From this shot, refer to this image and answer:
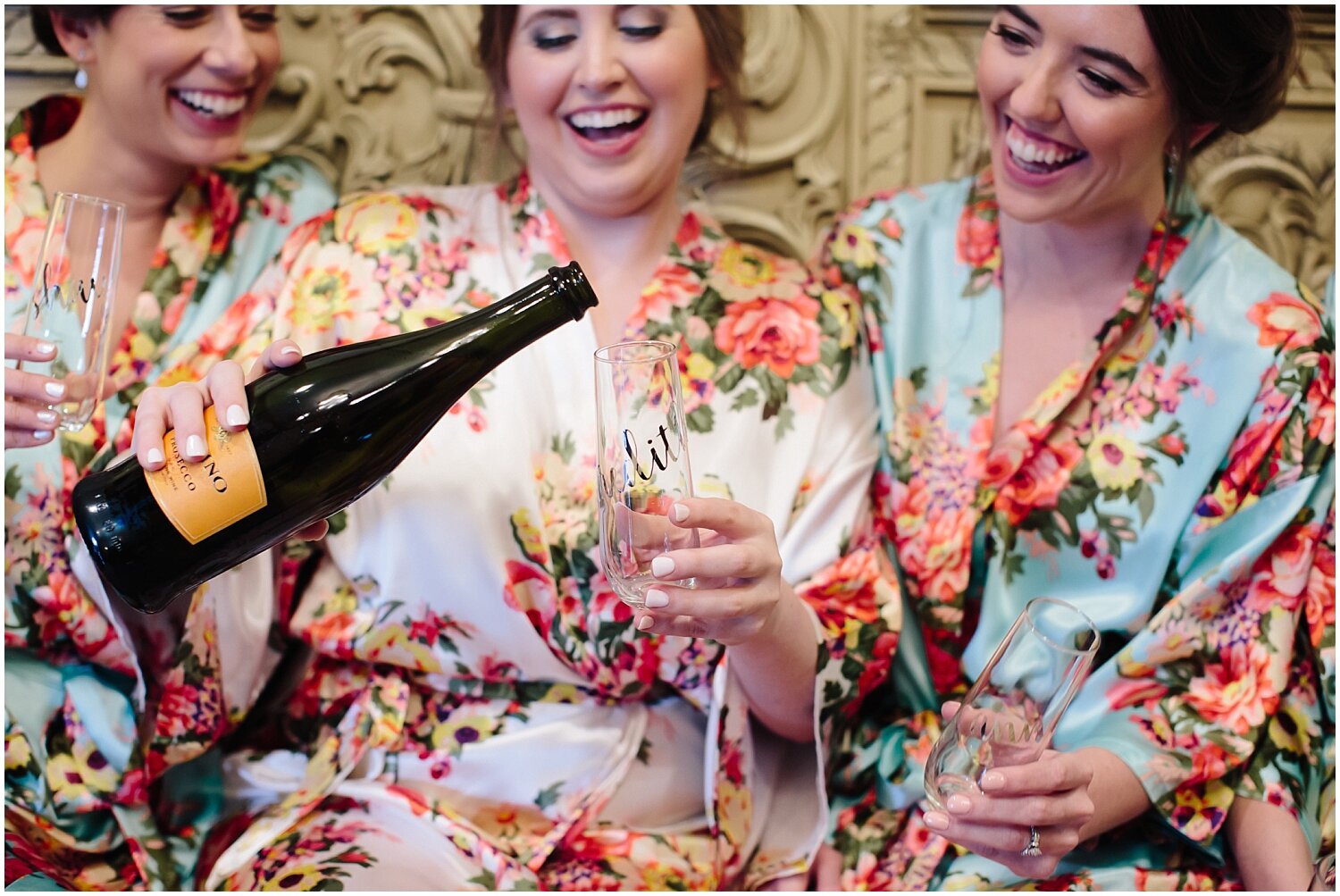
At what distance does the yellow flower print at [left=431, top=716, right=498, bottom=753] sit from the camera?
53.9 inches

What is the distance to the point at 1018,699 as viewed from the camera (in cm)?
106

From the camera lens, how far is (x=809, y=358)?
4.78 feet

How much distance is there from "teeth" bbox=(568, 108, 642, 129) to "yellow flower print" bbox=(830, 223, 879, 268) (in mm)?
306

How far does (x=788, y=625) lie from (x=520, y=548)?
30cm

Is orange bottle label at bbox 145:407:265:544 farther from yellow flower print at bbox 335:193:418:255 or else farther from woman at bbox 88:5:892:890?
yellow flower print at bbox 335:193:418:255

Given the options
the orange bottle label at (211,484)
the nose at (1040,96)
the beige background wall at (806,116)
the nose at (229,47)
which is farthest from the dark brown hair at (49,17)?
the nose at (1040,96)

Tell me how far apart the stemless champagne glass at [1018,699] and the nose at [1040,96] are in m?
0.53

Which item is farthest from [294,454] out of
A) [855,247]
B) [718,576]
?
[855,247]

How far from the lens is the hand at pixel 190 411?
1.02 meters

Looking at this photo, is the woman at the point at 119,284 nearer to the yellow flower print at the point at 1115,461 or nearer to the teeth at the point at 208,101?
the teeth at the point at 208,101

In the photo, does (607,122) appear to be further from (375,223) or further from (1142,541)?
(1142,541)

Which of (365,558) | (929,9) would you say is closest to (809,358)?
(365,558)

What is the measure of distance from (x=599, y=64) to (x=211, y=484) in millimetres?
607

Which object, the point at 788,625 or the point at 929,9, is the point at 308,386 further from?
the point at 929,9
